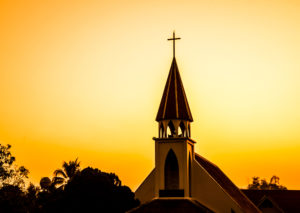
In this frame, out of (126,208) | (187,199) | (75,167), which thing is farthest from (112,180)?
(75,167)

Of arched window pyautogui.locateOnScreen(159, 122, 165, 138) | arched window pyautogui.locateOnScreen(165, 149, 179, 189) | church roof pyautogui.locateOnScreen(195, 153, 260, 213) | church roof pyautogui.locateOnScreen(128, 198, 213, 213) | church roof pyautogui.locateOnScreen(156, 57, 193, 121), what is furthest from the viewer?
church roof pyautogui.locateOnScreen(195, 153, 260, 213)

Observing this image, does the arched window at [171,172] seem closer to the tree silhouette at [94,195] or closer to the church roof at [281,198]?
the tree silhouette at [94,195]

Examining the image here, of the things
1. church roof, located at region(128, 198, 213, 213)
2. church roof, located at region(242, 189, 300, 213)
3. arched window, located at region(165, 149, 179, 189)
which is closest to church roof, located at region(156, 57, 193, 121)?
arched window, located at region(165, 149, 179, 189)

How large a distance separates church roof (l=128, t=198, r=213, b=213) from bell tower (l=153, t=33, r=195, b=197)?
2.20 ft

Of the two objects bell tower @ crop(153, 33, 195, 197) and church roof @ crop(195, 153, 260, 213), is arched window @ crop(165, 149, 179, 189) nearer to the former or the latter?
bell tower @ crop(153, 33, 195, 197)

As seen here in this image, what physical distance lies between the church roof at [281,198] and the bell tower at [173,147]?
22.0 metres

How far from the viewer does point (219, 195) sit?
48594 mm

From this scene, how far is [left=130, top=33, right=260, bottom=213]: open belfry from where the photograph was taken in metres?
47.5

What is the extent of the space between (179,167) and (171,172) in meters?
1.00

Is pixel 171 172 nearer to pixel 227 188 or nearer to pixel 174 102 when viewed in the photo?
pixel 174 102

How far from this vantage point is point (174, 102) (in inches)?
1905

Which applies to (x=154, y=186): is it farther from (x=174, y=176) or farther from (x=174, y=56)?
(x=174, y=56)

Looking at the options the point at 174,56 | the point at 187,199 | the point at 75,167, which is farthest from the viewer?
the point at 75,167

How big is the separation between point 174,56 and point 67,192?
13.7 meters
